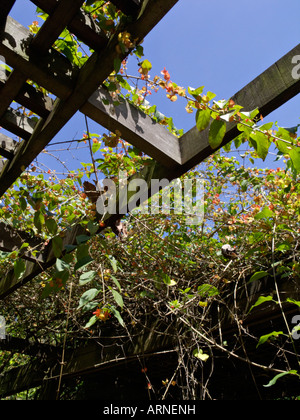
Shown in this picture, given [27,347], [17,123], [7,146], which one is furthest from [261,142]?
[27,347]

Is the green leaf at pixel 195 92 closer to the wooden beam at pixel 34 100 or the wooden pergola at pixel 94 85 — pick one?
the wooden pergola at pixel 94 85

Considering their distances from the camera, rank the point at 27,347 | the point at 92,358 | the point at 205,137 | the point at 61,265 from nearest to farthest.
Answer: the point at 61,265 < the point at 205,137 < the point at 92,358 < the point at 27,347

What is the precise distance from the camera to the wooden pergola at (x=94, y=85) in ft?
3.63

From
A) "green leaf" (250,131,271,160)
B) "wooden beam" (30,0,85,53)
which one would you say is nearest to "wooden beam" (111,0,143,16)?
"wooden beam" (30,0,85,53)

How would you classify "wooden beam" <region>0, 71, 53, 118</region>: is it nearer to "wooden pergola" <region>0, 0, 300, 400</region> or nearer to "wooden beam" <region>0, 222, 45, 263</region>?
"wooden pergola" <region>0, 0, 300, 400</region>

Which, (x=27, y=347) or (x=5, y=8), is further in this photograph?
(x=27, y=347)

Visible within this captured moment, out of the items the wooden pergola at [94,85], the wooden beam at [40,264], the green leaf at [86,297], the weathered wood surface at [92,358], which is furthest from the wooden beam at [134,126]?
the weathered wood surface at [92,358]

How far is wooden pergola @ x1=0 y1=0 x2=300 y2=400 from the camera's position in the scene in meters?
1.11

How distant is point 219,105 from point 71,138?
88 cm

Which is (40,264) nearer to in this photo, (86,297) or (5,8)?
(86,297)

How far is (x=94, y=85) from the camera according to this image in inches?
47.7

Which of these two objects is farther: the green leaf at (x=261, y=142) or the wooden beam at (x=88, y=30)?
the wooden beam at (x=88, y=30)
